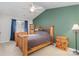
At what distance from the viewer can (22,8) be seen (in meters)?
3.12

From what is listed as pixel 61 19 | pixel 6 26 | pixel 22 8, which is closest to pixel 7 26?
pixel 6 26

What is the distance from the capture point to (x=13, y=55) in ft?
10.00

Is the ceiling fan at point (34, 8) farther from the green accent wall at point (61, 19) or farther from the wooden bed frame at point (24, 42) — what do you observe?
the wooden bed frame at point (24, 42)

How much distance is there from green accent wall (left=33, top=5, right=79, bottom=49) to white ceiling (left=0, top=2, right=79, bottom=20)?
138 millimetres

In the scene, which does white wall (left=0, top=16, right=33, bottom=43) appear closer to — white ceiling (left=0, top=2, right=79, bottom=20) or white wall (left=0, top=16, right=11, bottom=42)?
white wall (left=0, top=16, right=11, bottom=42)

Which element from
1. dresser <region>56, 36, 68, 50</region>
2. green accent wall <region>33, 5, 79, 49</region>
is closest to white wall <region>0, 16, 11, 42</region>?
green accent wall <region>33, 5, 79, 49</region>

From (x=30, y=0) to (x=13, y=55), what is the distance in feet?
5.43

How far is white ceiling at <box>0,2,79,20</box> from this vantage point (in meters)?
3.07

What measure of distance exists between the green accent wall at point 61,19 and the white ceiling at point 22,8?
0.45ft

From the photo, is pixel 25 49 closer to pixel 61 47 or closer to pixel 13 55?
pixel 13 55

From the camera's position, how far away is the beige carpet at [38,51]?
3.12 meters

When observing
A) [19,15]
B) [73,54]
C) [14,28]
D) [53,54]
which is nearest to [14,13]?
[19,15]

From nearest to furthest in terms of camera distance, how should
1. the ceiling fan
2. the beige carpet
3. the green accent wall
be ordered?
1. the ceiling fan
2. the beige carpet
3. the green accent wall

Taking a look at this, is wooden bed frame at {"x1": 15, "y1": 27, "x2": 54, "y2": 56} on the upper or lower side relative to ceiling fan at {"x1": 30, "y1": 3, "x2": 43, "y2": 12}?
lower
